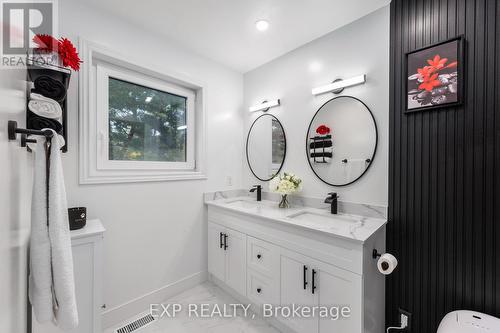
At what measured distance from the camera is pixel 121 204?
69.1 inches

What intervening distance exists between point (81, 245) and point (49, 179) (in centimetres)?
75

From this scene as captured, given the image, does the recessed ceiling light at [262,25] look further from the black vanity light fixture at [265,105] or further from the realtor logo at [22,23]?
the realtor logo at [22,23]

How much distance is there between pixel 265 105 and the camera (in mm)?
2381

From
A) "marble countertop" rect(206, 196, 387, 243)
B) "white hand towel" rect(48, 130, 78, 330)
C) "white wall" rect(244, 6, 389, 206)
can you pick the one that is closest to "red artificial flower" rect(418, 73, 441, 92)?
"white wall" rect(244, 6, 389, 206)

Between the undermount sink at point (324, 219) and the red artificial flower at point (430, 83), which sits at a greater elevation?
the red artificial flower at point (430, 83)

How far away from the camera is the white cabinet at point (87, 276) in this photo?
1267 millimetres

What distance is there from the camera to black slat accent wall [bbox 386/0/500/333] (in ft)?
3.88

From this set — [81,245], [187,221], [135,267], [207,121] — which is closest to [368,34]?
[207,121]

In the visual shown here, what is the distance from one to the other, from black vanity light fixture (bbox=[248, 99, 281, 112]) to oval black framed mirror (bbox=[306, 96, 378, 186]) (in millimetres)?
490

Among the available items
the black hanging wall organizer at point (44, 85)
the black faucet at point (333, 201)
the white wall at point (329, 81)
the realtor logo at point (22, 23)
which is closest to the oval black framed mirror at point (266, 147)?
the white wall at point (329, 81)

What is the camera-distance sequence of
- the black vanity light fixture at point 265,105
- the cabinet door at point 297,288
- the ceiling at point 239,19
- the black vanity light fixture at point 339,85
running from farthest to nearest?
the black vanity light fixture at point 265,105 → the black vanity light fixture at point 339,85 → the ceiling at point 239,19 → the cabinet door at point 297,288

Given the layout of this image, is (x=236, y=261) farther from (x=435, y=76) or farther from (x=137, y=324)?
(x=435, y=76)

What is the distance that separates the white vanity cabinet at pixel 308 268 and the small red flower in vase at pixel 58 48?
60.1 inches

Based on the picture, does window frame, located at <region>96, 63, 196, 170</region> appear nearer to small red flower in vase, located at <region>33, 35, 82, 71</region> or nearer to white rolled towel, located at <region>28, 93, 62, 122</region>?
small red flower in vase, located at <region>33, 35, 82, 71</region>
